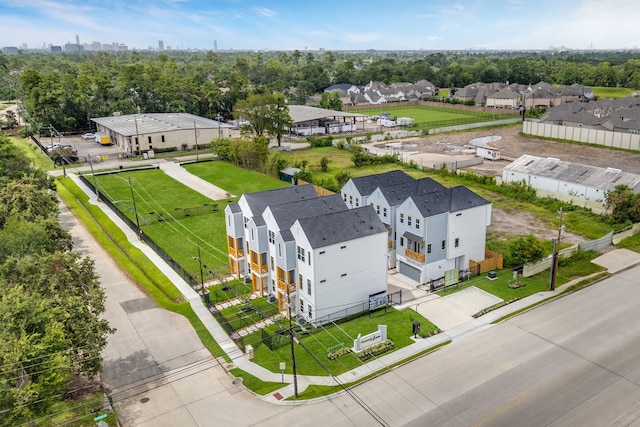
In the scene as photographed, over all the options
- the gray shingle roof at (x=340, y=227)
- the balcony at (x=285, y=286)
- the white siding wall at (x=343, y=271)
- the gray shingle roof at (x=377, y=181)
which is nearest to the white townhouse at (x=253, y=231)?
the balcony at (x=285, y=286)

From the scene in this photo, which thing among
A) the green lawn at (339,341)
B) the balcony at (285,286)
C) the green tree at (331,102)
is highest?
the green tree at (331,102)

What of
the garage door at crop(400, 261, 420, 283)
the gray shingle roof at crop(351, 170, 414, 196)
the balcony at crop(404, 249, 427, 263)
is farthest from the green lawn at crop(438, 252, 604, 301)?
the gray shingle roof at crop(351, 170, 414, 196)

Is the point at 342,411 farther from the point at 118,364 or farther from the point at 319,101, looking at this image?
the point at 319,101

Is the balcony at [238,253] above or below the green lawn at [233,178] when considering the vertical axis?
below

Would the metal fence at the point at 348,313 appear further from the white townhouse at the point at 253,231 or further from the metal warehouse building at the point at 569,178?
the metal warehouse building at the point at 569,178

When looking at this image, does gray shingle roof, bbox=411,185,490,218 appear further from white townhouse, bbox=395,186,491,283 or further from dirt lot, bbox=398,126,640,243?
dirt lot, bbox=398,126,640,243

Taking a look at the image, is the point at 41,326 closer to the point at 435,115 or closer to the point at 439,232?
the point at 439,232

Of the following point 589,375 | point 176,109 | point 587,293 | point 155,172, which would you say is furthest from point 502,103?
point 589,375

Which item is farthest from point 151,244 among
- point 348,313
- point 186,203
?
point 348,313
